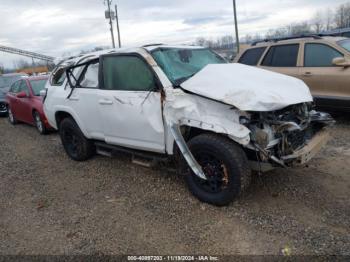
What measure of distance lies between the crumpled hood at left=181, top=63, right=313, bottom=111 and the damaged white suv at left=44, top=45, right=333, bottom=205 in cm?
1

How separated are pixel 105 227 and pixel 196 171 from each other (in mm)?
1174

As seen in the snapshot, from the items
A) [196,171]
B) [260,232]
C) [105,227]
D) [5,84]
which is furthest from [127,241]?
[5,84]

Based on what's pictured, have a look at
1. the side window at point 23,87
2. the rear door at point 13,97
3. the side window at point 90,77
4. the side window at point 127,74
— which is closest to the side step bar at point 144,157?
the side window at point 127,74

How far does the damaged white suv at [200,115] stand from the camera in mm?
3627

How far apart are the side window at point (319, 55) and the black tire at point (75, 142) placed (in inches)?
185

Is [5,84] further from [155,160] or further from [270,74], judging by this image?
[270,74]

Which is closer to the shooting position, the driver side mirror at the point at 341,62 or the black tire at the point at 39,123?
the driver side mirror at the point at 341,62

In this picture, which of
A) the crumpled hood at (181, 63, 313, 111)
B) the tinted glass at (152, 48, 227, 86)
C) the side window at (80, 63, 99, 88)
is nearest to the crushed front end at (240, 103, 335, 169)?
the crumpled hood at (181, 63, 313, 111)

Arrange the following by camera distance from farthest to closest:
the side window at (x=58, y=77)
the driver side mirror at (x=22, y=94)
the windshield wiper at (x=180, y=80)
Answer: the driver side mirror at (x=22, y=94)
the side window at (x=58, y=77)
the windshield wiper at (x=180, y=80)

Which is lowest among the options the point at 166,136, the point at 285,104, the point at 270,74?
the point at 166,136

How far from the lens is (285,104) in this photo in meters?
3.60

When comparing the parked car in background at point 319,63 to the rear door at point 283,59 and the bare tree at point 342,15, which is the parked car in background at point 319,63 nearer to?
the rear door at point 283,59

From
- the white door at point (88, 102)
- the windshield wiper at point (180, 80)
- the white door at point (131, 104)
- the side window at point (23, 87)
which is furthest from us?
the side window at point (23, 87)

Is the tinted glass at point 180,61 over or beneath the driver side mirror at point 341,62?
over
